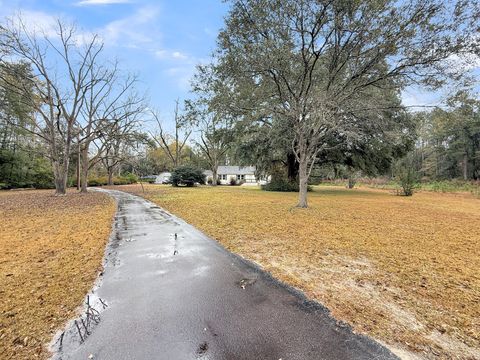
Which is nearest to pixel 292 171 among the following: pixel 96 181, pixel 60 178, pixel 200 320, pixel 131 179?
pixel 60 178

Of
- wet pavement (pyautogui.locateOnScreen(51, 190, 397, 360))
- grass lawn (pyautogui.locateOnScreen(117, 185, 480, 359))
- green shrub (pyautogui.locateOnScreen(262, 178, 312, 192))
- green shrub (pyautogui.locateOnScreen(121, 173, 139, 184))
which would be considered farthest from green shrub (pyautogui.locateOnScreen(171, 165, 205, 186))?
wet pavement (pyautogui.locateOnScreen(51, 190, 397, 360))

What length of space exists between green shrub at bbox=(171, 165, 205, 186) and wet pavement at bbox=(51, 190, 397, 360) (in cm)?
2427

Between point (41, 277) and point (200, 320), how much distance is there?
7.98 feet

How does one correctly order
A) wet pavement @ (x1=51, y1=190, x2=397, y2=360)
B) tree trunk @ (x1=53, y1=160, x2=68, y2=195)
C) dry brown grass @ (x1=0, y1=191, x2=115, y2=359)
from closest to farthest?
wet pavement @ (x1=51, y1=190, x2=397, y2=360)
dry brown grass @ (x1=0, y1=191, x2=115, y2=359)
tree trunk @ (x1=53, y1=160, x2=68, y2=195)

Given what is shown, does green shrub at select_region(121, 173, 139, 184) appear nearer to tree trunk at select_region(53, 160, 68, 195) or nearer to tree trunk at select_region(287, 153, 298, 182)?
tree trunk at select_region(53, 160, 68, 195)

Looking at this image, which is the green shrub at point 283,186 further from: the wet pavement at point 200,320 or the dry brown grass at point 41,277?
the wet pavement at point 200,320

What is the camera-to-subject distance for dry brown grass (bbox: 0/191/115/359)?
7.06 ft

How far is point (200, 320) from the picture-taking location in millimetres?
2396

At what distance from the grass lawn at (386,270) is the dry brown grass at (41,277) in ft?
7.85

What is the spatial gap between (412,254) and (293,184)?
58.1 ft

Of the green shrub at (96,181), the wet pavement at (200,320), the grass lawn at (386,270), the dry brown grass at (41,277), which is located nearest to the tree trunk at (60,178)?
the dry brown grass at (41,277)

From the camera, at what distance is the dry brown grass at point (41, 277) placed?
2.15m

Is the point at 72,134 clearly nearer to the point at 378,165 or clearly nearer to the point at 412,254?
the point at 412,254

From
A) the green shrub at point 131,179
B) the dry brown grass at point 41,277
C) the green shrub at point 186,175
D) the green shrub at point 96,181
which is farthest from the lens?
the green shrub at point 131,179
